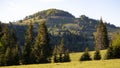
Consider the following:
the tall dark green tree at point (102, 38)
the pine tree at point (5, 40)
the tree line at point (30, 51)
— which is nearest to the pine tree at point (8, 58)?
the tree line at point (30, 51)

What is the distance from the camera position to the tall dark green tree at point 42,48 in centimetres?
7919

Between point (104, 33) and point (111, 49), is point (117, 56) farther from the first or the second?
point (104, 33)

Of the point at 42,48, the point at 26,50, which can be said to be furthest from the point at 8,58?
the point at 42,48

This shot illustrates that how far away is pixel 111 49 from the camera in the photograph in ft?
256

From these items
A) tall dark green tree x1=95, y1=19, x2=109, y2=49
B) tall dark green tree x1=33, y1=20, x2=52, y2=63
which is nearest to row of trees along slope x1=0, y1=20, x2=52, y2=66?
tall dark green tree x1=33, y1=20, x2=52, y2=63

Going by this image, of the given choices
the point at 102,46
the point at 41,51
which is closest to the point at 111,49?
the point at 41,51

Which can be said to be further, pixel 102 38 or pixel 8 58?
pixel 102 38

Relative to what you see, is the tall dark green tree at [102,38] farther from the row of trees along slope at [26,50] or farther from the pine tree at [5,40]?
the pine tree at [5,40]

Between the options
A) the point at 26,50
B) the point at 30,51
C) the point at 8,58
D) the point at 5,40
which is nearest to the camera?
the point at 8,58

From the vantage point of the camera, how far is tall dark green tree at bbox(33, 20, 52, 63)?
79188mm

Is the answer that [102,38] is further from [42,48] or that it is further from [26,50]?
[26,50]

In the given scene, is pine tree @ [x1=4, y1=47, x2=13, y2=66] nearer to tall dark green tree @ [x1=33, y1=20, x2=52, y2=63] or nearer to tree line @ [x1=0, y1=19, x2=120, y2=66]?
tree line @ [x1=0, y1=19, x2=120, y2=66]

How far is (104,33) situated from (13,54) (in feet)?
188

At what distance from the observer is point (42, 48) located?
8288 centimetres
